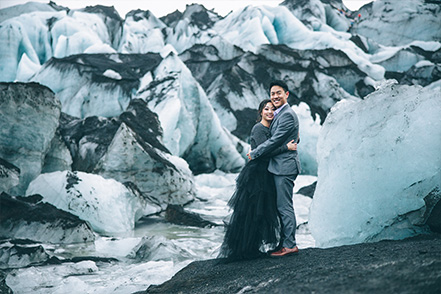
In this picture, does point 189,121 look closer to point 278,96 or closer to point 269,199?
point 278,96

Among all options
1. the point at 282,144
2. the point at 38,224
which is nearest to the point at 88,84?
the point at 38,224

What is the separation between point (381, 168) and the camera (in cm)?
362

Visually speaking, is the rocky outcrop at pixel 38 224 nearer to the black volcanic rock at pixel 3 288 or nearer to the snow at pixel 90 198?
Result: the snow at pixel 90 198

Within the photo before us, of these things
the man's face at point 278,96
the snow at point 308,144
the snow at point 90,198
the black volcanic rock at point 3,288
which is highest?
the man's face at point 278,96

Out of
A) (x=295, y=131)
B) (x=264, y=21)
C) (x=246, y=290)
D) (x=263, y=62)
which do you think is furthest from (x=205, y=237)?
(x=264, y=21)

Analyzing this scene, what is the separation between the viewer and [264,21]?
26.9 m

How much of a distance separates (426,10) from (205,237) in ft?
93.8

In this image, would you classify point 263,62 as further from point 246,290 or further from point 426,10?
point 246,290

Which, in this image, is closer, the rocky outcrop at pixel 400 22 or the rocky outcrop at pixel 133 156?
the rocky outcrop at pixel 133 156

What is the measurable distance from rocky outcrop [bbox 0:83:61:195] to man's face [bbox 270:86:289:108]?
583 cm

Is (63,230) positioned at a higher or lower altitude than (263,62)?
higher

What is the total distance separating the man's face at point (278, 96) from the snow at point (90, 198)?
445 centimetres

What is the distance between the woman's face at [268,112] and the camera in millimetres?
3285

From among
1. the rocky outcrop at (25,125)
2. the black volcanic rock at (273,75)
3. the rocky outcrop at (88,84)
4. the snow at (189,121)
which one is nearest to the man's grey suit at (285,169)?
the rocky outcrop at (25,125)
